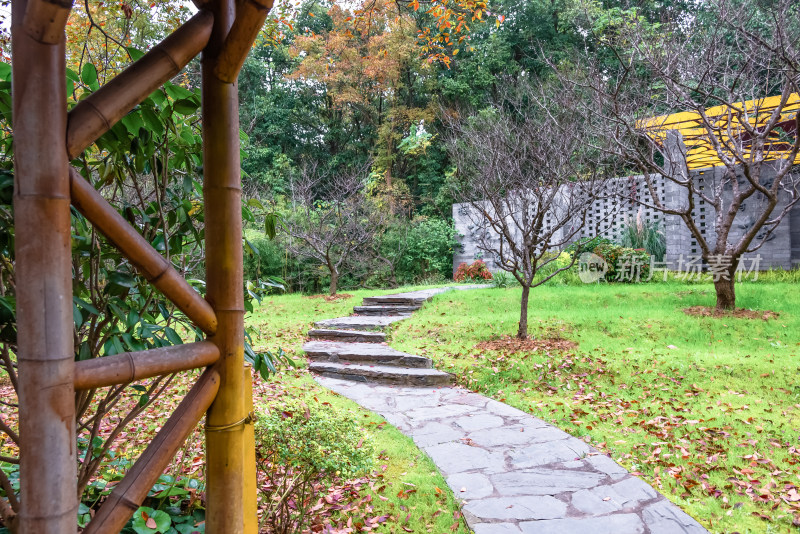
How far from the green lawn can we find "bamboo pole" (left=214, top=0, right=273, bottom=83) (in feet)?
9.29

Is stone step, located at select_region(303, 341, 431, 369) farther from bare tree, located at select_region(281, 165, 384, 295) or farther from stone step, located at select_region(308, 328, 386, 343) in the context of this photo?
bare tree, located at select_region(281, 165, 384, 295)

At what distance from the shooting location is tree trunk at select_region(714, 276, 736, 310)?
654 centimetres

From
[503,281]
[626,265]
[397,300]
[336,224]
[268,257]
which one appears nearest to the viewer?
[397,300]

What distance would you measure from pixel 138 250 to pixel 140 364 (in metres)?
0.21

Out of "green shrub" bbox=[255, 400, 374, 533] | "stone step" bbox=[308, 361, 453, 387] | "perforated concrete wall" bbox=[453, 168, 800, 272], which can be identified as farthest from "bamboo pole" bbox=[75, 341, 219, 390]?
"perforated concrete wall" bbox=[453, 168, 800, 272]

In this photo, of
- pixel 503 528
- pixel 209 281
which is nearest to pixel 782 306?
pixel 503 528

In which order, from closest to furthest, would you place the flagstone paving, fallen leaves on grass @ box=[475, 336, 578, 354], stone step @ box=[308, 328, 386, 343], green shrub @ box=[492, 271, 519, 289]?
the flagstone paving → fallen leaves on grass @ box=[475, 336, 578, 354] → stone step @ box=[308, 328, 386, 343] → green shrub @ box=[492, 271, 519, 289]

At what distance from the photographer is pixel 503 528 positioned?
7.49 feet

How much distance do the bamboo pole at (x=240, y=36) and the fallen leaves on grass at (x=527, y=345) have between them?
505 cm

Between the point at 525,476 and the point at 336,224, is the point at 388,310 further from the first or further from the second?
the point at 525,476

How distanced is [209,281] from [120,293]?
455 millimetres

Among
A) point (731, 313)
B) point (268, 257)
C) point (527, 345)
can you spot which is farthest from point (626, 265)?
point (268, 257)

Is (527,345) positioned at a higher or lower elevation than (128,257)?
lower

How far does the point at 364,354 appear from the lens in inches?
230
